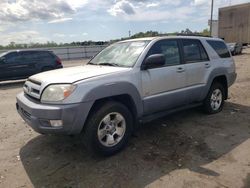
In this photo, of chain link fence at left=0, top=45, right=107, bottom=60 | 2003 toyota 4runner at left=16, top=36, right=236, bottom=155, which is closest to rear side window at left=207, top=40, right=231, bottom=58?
2003 toyota 4runner at left=16, top=36, right=236, bottom=155

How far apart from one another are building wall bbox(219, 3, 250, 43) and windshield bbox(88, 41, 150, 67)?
40.6 metres

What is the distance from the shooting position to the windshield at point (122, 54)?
15.2 ft

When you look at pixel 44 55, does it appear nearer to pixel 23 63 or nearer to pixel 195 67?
pixel 23 63

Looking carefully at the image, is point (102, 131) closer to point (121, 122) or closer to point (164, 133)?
point (121, 122)

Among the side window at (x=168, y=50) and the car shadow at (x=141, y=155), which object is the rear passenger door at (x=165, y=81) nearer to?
the side window at (x=168, y=50)

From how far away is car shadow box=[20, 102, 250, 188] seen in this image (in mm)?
3617

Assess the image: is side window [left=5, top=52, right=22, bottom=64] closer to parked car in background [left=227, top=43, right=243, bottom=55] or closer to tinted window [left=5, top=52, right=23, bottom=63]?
tinted window [left=5, top=52, right=23, bottom=63]

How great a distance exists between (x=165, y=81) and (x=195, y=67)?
1058 millimetres

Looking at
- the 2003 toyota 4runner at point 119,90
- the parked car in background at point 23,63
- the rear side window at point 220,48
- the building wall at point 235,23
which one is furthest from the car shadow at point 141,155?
the building wall at point 235,23

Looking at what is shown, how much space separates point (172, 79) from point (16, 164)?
117 inches

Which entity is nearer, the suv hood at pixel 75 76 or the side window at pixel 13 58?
the suv hood at pixel 75 76

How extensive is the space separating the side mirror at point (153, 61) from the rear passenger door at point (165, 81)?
0.27 ft

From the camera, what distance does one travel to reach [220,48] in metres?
6.48

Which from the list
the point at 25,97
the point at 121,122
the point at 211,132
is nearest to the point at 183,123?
the point at 211,132
